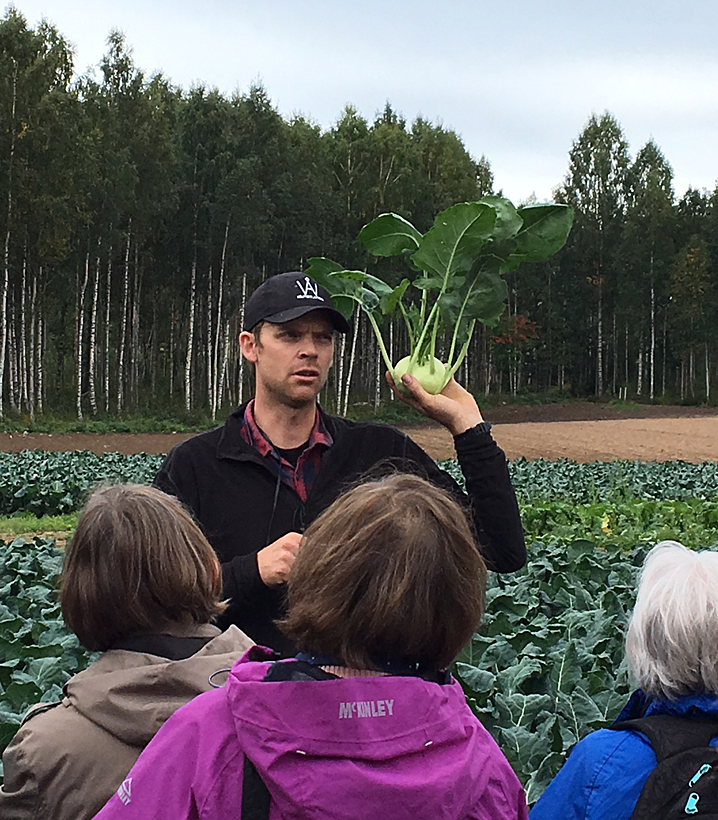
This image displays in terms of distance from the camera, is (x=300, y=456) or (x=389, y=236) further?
(x=389, y=236)

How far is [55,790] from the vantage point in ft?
6.39

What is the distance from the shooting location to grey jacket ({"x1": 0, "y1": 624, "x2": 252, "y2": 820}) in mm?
1928

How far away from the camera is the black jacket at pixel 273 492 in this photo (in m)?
2.57

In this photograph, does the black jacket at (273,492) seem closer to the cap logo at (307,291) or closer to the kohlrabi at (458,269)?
the kohlrabi at (458,269)

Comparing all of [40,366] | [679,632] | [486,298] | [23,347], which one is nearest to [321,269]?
[486,298]

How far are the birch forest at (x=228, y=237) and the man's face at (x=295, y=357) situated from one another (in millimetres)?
28577

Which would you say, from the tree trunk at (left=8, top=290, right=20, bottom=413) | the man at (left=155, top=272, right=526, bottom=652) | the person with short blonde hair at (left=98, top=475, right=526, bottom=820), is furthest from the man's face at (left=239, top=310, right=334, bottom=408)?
the tree trunk at (left=8, top=290, right=20, bottom=413)

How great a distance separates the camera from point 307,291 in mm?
2795

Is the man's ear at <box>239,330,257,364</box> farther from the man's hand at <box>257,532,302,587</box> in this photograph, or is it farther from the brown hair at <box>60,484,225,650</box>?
the brown hair at <box>60,484,225,650</box>

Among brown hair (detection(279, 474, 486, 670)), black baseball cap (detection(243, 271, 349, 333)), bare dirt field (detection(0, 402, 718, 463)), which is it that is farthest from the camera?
bare dirt field (detection(0, 402, 718, 463))

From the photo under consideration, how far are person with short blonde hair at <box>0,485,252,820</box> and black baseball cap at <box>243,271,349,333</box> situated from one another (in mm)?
813

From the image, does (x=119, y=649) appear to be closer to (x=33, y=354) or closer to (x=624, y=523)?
(x=624, y=523)

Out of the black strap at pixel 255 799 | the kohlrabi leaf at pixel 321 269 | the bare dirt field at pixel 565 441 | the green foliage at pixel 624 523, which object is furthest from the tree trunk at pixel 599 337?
the black strap at pixel 255 799

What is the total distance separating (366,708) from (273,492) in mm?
1328
